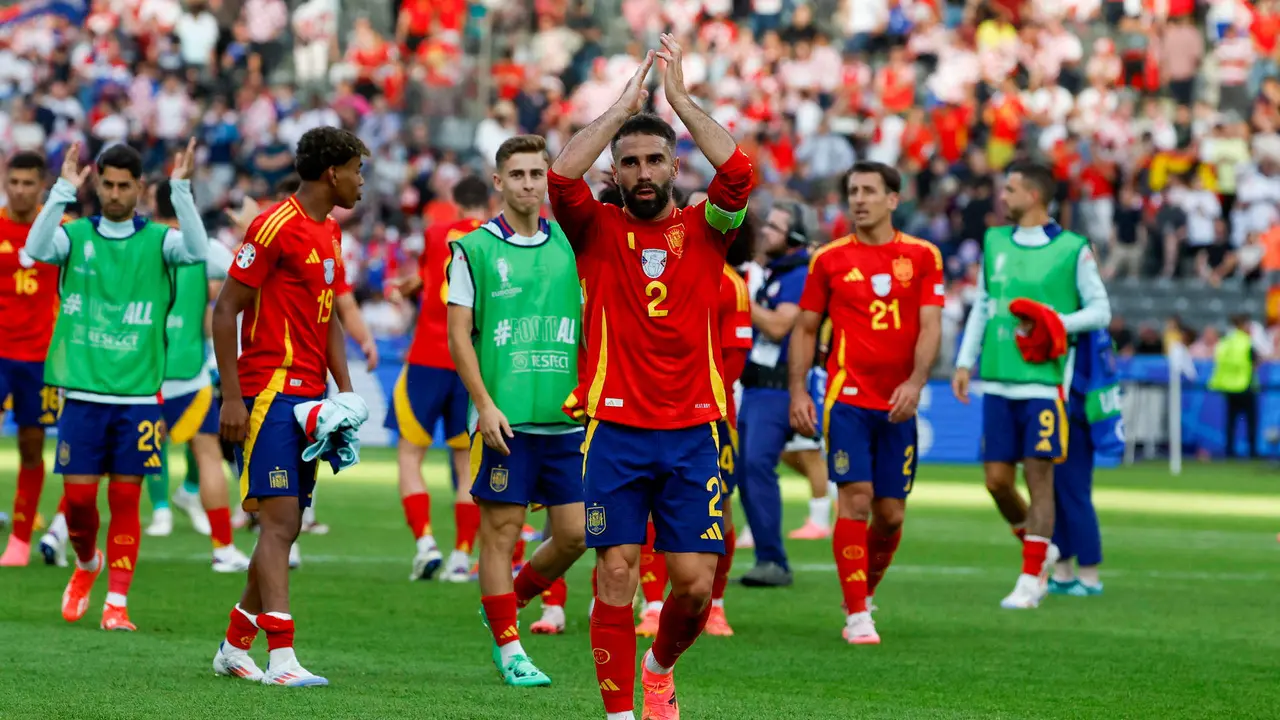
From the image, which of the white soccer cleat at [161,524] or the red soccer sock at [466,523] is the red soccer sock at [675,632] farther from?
the white soccer cleat at [161,524]

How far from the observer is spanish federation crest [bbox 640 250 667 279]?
255 inches

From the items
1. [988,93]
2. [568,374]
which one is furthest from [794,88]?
[568,374]

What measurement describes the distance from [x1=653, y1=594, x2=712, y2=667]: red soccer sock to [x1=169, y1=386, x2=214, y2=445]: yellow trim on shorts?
6.71 meters

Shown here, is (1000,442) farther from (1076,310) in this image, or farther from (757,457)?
(757,457)

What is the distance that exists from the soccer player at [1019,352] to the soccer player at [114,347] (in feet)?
15.2

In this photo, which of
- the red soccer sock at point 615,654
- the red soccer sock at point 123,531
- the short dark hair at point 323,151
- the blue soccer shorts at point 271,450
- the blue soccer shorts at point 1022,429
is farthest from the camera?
the blue soccer shorts at point 1022,429

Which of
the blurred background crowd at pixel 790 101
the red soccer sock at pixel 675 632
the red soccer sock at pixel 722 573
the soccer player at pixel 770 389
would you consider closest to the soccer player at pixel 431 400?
the soccer player at pixel 770 389

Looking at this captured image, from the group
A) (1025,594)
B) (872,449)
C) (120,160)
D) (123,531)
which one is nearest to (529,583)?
(872,449)

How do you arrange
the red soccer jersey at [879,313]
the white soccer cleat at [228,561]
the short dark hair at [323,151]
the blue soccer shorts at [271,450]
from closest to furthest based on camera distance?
the blue soccer shorts at [271,450]
the short dark hair at [323,151]
the red soccer jersey at [879,313]
the white soccer cleat at [228,561]

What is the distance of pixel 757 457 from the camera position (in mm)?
11820

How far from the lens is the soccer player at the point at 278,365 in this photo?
7434 millimetres

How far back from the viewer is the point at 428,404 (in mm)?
11766

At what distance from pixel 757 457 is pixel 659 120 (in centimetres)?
565

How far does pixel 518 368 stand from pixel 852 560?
2259mm
